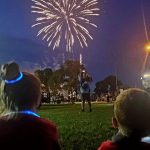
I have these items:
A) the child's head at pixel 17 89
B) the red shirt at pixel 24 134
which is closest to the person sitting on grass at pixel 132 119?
the red shirt at pixel 24 134

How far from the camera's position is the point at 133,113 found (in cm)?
534

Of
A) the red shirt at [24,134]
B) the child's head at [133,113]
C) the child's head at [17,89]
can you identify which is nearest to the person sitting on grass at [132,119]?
the child's head at [133,113]

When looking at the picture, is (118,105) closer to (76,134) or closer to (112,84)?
(76,134)

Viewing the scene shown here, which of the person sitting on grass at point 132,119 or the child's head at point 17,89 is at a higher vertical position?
the child's head at point 17,89

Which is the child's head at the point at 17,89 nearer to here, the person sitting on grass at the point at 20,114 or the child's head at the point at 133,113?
the person sitting on grass at the point at 20,114

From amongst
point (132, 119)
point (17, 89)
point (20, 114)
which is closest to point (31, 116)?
point (20, 114)

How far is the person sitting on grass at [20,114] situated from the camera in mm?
5426

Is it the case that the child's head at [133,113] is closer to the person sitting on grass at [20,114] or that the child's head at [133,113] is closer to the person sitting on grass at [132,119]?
the person sitting on grass at [132,119]

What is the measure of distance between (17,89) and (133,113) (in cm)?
123

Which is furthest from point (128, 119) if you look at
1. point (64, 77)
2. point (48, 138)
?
point (64, 77)

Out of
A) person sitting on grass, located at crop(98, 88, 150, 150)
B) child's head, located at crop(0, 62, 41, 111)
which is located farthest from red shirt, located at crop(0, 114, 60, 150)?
person sitting on grass, located at crop(98, 88, 150, 150)

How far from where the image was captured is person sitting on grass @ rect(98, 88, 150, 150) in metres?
5.36

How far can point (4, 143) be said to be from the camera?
5430 mm

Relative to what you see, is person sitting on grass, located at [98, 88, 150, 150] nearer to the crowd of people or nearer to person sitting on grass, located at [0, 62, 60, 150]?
the crowd of people
